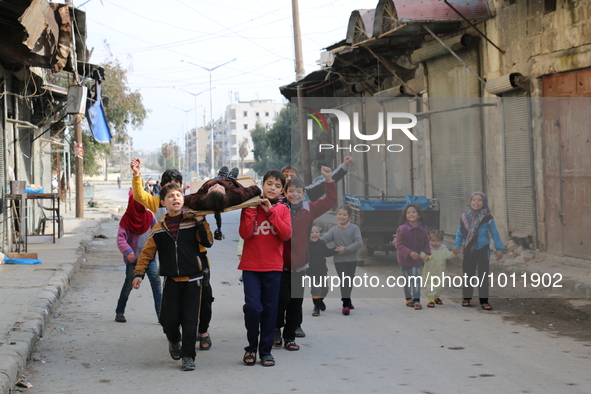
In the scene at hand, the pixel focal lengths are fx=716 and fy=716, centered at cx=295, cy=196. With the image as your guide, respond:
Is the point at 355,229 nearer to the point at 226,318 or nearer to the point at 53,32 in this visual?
the point at 226,318

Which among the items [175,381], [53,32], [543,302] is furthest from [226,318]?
[53,32]

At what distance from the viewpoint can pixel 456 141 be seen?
1330 centimetres

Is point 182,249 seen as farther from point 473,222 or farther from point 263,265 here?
point 473,222

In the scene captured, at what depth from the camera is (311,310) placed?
8.59 meters

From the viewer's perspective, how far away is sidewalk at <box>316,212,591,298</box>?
9453 mm

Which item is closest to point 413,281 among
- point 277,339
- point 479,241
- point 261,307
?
point 479,241

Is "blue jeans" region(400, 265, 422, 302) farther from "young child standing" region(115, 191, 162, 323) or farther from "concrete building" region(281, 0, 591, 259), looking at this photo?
"young child standing" region(115, 191, 162, 323)

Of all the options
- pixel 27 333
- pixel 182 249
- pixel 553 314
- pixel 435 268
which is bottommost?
pixel 553 314

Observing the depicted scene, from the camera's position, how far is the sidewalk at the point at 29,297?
5.71 metres

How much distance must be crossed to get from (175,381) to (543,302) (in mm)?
5415

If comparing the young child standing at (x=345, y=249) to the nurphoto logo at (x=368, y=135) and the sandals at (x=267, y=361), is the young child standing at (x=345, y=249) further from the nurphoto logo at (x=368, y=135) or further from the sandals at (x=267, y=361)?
the sandals at (x=267, y=361)

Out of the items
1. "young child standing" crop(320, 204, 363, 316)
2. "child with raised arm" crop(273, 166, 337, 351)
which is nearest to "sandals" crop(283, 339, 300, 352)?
"child with raised arm" crop(273, 166, 337, 351)

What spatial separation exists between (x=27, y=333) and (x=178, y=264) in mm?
1841

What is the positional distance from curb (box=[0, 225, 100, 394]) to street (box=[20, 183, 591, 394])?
13 centimetres
